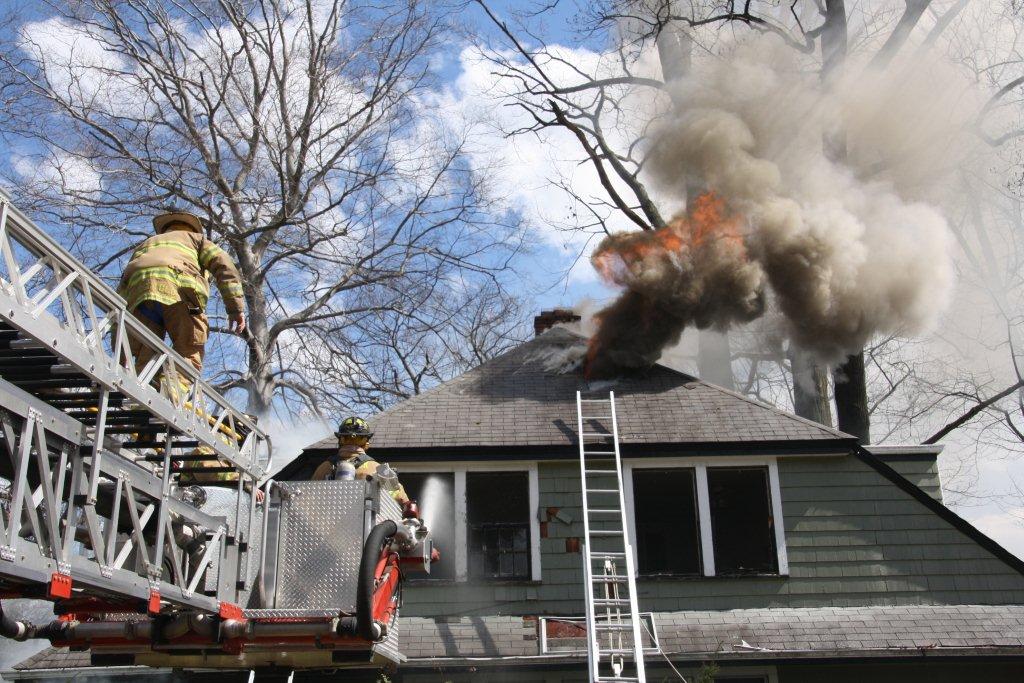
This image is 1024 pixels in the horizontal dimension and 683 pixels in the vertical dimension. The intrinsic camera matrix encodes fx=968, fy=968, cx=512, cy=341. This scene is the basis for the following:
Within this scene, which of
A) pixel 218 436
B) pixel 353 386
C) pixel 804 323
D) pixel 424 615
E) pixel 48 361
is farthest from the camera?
pixel 353 386

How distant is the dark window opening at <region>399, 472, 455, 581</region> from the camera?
→ 398 inches

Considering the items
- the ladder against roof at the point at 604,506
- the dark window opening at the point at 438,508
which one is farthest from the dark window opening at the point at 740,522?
the dark window opening at the point at 438,508

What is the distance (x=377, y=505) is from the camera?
571 centimetres

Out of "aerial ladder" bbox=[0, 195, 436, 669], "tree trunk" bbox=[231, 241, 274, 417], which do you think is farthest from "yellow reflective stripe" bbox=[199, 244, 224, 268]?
"tree trunk" bbox=[231, 241, 274, 417]

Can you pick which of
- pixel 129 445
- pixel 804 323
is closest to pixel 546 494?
pixel 804 323

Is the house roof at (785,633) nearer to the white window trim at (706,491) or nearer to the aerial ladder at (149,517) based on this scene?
the white window trim at (706,491)

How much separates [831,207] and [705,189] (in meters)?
1.82

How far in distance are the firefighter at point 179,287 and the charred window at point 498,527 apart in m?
4.49

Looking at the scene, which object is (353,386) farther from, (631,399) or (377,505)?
(377,505)

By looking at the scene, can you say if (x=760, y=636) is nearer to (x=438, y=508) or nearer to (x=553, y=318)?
(x=438, y=508)

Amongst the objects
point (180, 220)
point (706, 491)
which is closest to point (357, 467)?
point (180, 220)

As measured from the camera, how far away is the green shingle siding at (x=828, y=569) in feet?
31.7

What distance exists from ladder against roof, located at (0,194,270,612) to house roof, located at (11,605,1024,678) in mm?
3999

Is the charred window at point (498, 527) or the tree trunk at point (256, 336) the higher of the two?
the tree trunk at point (256, 336)
